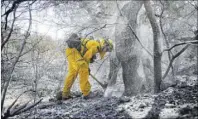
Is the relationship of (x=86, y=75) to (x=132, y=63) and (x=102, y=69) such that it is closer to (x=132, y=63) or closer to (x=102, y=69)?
(x=132, y=63)

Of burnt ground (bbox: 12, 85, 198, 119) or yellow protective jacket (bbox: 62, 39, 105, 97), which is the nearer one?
burnt ground (bbox: 12, 85, 198, 119)

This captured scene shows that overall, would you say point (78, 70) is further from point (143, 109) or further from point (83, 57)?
point (143, 109)

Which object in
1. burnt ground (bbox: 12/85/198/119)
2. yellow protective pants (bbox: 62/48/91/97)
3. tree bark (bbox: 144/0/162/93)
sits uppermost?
tree bark (bbox: 144/0/162/93)

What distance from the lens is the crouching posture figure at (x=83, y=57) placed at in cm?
563

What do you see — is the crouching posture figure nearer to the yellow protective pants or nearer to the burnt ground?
the yellow protective pants

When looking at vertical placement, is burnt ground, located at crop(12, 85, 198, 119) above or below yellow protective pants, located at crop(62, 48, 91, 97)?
below

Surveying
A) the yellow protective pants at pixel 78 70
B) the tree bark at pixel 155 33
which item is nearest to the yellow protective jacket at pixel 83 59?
the yellow protective pants at pixel 78 70

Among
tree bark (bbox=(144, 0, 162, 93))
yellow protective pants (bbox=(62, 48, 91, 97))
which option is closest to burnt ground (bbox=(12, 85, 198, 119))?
tree bark (bbox=(144, 0, 162, 93))

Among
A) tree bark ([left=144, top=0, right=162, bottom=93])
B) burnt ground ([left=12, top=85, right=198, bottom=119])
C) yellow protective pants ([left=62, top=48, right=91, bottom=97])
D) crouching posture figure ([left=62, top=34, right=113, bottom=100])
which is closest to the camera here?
burnt ground ([left=12, top=85, right=198, bottom=119])

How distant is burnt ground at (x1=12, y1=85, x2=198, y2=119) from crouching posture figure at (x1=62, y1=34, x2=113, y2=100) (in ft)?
3.01

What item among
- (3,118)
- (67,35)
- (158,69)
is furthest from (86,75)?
(3,118)

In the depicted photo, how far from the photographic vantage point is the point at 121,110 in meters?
3.94

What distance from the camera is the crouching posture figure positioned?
563cm

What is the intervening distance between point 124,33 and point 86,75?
3.18 ft
